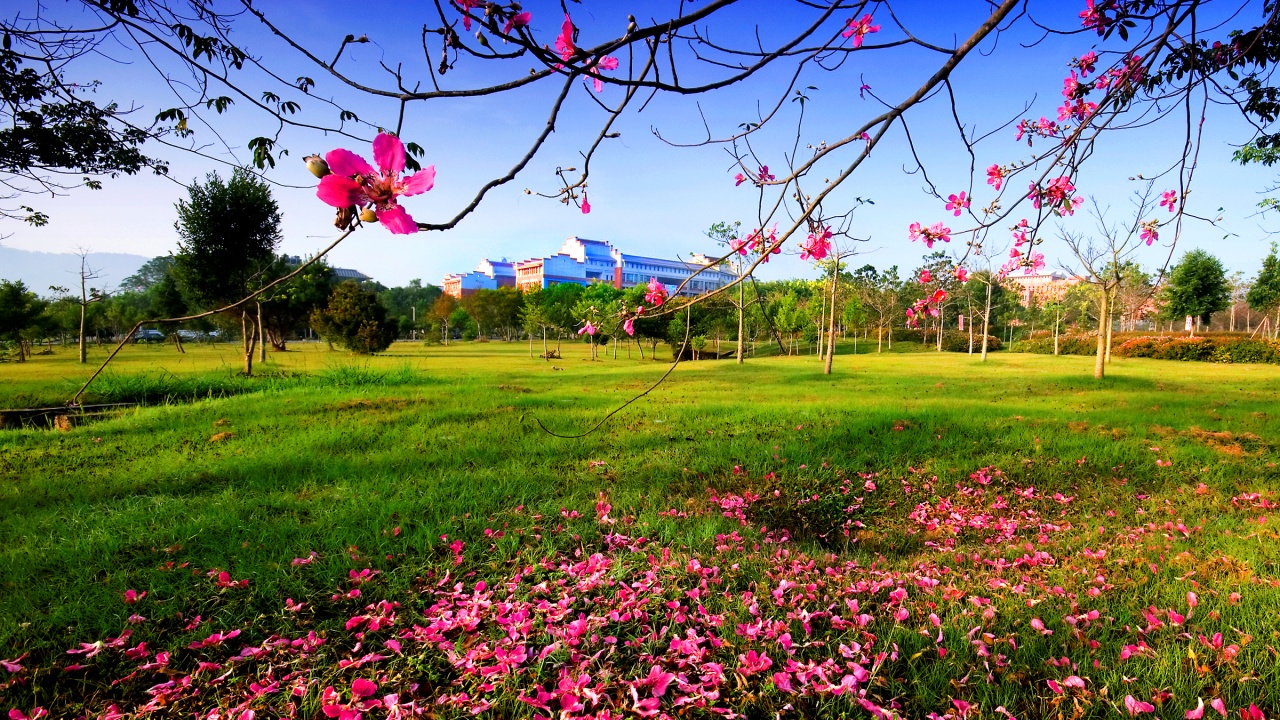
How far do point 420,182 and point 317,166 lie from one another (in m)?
0.15

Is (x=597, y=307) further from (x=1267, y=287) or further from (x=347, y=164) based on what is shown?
(x=1267, y=287)

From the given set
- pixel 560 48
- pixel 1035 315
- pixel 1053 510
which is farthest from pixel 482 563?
pixel 1035 315

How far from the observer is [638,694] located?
1.72 metres

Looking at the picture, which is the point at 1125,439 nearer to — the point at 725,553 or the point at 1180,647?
the point at 1180,647

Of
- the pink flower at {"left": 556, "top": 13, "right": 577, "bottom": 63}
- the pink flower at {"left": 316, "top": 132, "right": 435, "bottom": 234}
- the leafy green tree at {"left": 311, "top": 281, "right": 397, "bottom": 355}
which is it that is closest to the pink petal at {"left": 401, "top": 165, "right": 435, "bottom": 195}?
the pink flower at {"left": 316, "top": 132, "right": 435, "bottom": 234}

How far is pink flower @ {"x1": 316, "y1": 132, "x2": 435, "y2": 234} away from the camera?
3.01 ft

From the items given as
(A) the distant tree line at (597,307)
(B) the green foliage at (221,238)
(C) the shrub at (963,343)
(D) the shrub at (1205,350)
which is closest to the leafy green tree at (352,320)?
(A) the distant tree line at (597,307)

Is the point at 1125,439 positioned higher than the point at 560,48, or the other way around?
the point at 560,48

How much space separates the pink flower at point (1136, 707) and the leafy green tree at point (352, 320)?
24.3 m

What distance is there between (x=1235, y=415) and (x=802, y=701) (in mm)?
8140

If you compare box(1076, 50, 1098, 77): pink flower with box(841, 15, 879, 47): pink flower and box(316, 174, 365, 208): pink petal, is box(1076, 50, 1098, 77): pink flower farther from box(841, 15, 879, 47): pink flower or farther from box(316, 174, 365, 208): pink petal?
box(316, 174, 365, 208): pink petal

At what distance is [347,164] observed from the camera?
916 mm

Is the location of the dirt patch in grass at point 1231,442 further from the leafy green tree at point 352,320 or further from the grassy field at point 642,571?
the leafy green tree at point 352,320

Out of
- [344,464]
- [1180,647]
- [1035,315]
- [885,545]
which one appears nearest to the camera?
[1180,647]
